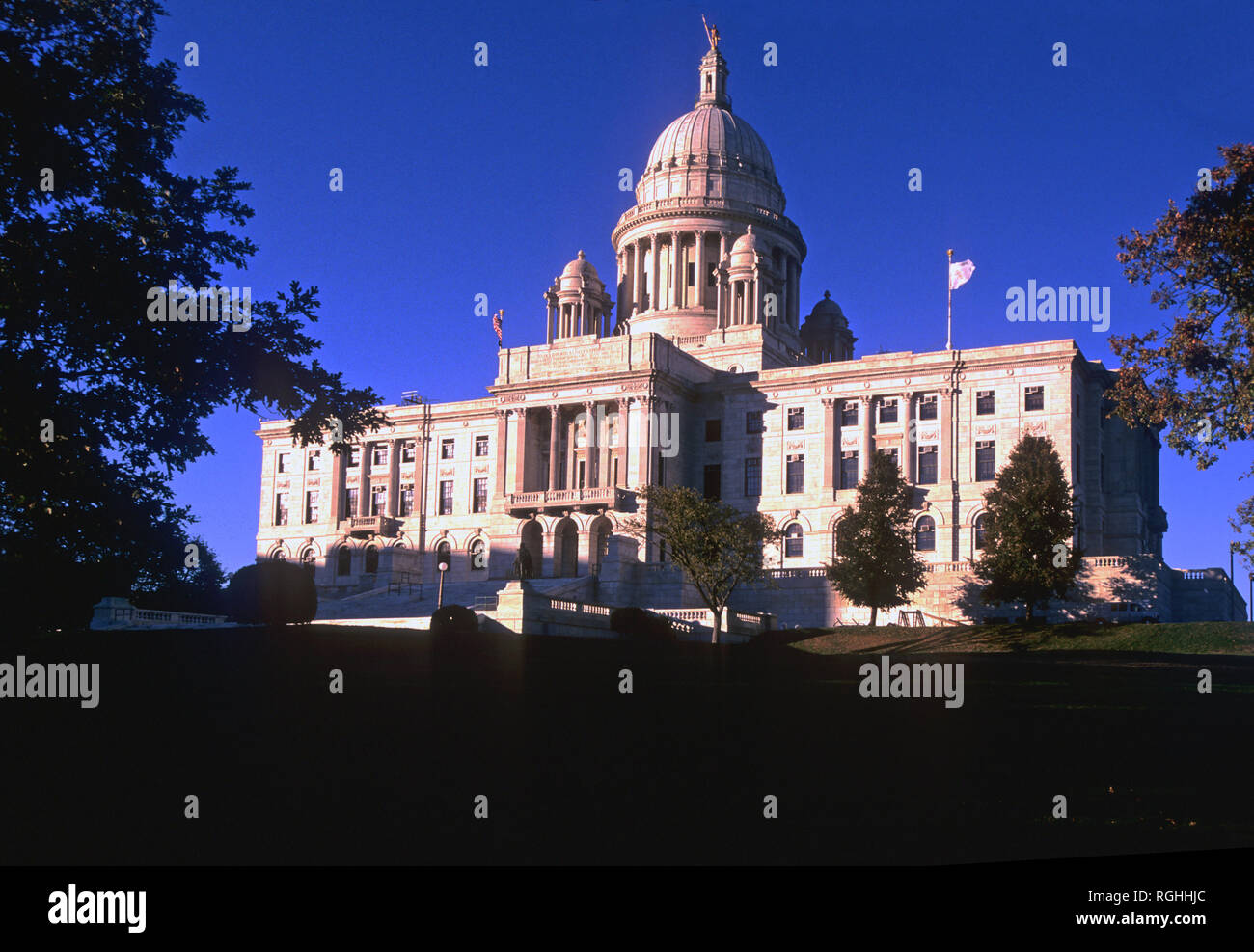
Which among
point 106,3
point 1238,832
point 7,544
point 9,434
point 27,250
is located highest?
point 106,3

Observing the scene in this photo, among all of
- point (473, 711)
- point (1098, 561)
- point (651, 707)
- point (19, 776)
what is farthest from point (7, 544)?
point (1098, 561)

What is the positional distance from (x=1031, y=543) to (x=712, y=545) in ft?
50.0

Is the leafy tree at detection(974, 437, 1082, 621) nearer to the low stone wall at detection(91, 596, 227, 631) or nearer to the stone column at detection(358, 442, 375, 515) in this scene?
the low stone wall at detection(91, 596, 227, 631)

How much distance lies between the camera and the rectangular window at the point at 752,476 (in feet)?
294

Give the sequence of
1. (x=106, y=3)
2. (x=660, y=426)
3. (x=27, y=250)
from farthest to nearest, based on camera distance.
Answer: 1. (x=660, y=426)
2. (x=106, y=3)
3. (x=27, y=250)

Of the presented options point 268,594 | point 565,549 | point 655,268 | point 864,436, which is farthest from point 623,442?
point 268,594

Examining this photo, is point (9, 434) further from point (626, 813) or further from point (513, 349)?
point (513, 349)

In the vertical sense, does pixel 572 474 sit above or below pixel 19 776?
above

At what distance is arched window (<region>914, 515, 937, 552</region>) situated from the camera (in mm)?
82750

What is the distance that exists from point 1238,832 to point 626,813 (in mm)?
9313

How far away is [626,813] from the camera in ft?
70.9

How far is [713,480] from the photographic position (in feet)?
302

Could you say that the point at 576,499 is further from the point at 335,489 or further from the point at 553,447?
the point at 335,489

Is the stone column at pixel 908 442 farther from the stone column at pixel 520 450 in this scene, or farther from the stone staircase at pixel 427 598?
the stone column at pixel 520 450
